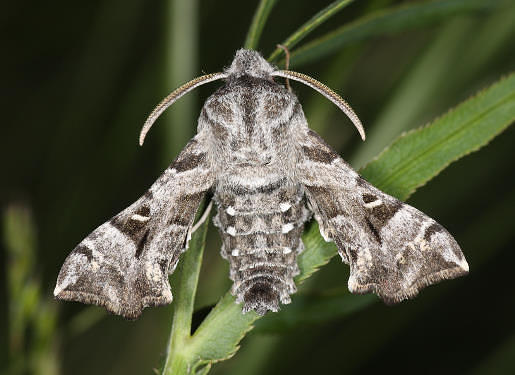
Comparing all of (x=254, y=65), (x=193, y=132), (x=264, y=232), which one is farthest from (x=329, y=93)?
(x=193, y=132)

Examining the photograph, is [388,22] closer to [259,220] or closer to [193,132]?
[259,220]

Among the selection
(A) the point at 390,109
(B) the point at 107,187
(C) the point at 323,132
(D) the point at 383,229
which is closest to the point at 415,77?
(A) the point at 390,109

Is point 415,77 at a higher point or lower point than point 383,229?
higher

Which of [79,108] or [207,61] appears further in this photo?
[207,61]

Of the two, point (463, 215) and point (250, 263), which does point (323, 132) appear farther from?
point (250, 263)

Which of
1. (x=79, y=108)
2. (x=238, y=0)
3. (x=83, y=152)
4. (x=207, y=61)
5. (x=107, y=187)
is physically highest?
(x=238, y=0)

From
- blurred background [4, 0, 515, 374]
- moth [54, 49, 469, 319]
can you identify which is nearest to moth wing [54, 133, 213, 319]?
moth [54, 49, 469, 319]
